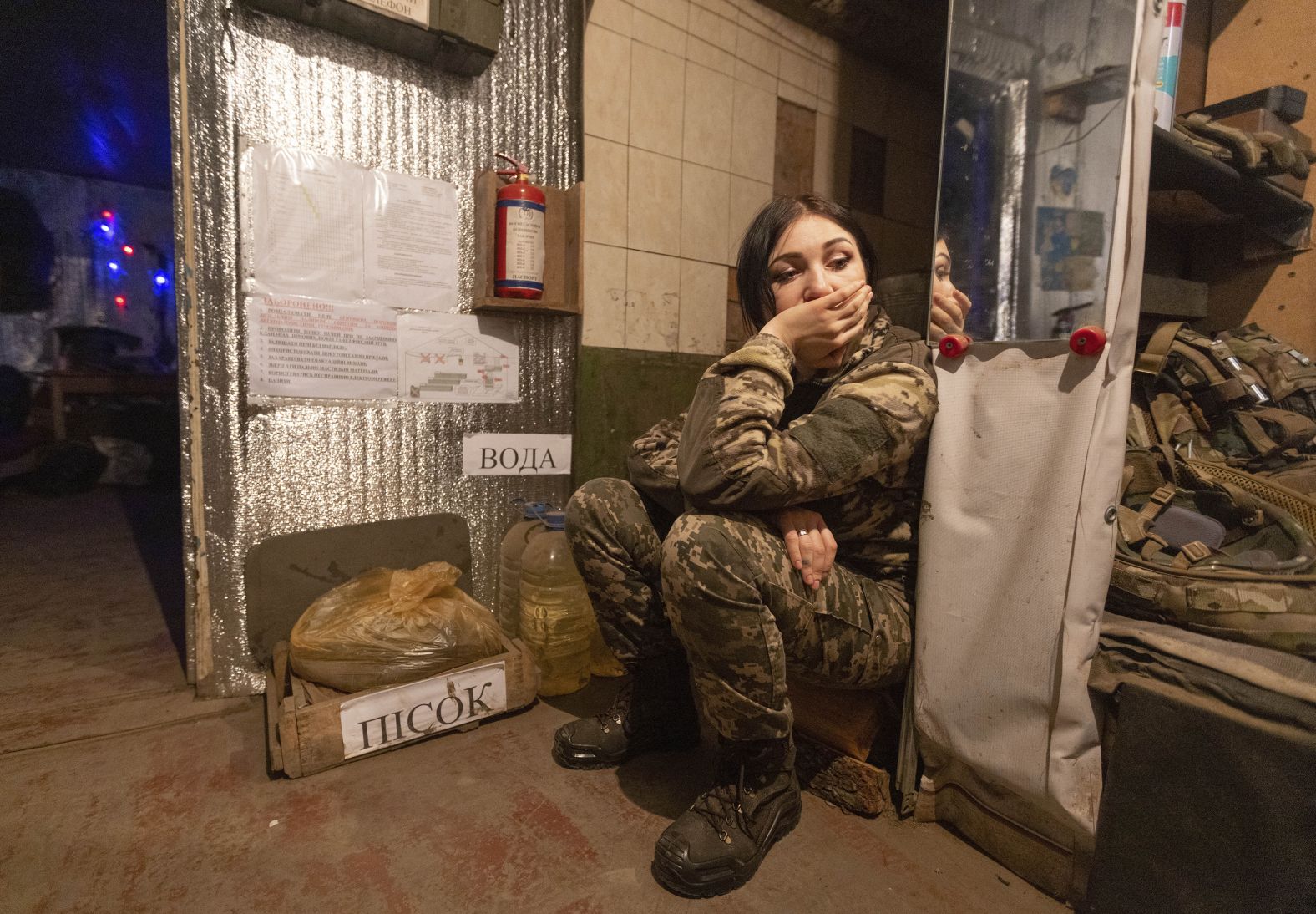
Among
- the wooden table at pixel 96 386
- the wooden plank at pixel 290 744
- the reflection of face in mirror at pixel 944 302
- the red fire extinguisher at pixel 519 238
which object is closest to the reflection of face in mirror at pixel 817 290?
the reflection of face in mirror at pixel 944 302

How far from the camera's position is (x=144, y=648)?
6.53 feet

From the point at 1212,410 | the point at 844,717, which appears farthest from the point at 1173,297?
the point at 844,717

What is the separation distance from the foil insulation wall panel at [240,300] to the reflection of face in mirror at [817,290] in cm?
102

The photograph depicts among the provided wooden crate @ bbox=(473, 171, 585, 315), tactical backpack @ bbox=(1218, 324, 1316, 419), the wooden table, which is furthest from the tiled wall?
the wooden table

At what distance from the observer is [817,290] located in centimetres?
128

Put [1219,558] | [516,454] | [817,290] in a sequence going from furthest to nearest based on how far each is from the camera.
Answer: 1. [516,454]
2. [817,290]
3. [1219,558]

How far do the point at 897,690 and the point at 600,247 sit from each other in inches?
63.3

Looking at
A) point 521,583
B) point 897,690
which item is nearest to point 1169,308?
point 897,690

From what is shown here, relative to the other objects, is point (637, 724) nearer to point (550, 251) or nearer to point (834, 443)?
point (834, 443)

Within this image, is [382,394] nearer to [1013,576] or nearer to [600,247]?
[600,247]

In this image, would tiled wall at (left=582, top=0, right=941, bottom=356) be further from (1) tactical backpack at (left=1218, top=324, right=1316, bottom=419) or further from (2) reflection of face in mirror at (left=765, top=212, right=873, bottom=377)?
(1) tactical backpack at (left=1218, top=324, right=1316, bottom=419)

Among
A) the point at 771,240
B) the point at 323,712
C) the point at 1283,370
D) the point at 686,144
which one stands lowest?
the point at 323,712

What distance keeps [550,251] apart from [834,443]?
1295 millimetres

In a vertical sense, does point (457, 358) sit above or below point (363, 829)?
above
